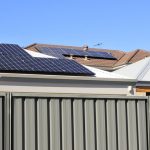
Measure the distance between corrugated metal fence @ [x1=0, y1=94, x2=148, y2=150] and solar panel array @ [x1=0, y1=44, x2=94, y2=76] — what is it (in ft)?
24.3

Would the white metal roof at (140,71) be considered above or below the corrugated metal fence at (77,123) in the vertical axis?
above

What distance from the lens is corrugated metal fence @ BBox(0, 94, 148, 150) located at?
658cm

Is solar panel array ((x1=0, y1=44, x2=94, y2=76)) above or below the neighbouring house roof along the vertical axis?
below

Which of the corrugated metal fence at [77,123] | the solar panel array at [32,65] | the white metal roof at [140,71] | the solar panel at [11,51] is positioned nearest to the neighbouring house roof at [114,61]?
the white metal roof at [140,71]

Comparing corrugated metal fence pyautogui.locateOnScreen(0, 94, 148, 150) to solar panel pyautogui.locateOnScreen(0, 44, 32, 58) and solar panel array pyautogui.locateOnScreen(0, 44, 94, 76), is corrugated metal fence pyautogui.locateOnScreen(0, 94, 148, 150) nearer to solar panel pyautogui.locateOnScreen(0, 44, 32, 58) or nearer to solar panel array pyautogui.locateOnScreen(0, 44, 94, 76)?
solar panel array pyautogui.locateOnScreen(0, 44, 94, 76)

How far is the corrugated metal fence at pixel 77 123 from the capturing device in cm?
658

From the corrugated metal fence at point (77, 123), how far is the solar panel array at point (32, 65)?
7405mm

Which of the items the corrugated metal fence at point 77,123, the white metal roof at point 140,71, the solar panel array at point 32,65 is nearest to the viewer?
the corrugated metal fence at point 77,123

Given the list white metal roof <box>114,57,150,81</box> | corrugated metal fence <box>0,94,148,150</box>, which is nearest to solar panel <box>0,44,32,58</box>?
white metal roof <box>114,57,150,81</box>

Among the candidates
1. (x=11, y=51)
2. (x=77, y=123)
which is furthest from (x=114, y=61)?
(x=77, y=123)

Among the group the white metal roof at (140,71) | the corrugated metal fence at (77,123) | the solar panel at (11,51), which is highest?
the solar panel at (11,51)

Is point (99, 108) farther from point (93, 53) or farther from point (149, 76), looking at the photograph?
point (93, 53)

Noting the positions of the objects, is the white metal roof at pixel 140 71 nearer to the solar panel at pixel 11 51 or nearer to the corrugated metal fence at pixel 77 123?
the solar panel at pixel 11 51

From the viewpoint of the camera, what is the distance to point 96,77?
15570 mm
